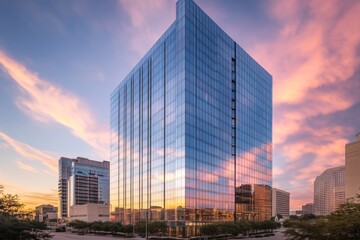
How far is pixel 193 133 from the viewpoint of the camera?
72.9 m

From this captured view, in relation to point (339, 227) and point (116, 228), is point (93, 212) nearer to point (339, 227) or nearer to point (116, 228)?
point (116, 228)

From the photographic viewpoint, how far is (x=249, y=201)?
322 ft

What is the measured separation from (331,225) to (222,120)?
6520cm

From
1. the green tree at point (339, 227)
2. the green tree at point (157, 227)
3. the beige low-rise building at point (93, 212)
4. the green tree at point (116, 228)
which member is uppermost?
the green tree at point (339, 227)

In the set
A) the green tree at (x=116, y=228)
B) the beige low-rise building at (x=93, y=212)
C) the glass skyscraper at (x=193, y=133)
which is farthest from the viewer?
the beige low-rise building at (x=93, y=212)

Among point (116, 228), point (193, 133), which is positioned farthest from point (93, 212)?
point (193, 133)

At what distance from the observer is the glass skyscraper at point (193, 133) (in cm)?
7256

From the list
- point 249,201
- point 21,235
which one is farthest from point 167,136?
point 21,235

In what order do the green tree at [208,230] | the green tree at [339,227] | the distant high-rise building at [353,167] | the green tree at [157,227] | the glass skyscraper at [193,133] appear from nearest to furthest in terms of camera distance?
the green tree at [339,227]
the green tree at [208,230]
the distant high-rise building at [353,167]
the green tree at [157,227]
the glass skyscraper at [193,133]

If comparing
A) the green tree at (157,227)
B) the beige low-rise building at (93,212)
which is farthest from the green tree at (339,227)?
the beige low-rise building at (93,212)

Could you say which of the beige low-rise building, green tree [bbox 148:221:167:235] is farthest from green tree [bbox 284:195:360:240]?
the beige low-rise building

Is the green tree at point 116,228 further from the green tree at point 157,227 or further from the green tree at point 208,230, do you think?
the green tree at point 208,230

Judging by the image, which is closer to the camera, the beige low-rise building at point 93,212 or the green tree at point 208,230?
the green tree at point 208,230

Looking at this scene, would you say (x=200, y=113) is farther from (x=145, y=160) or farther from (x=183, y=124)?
(x=145, y=160)
